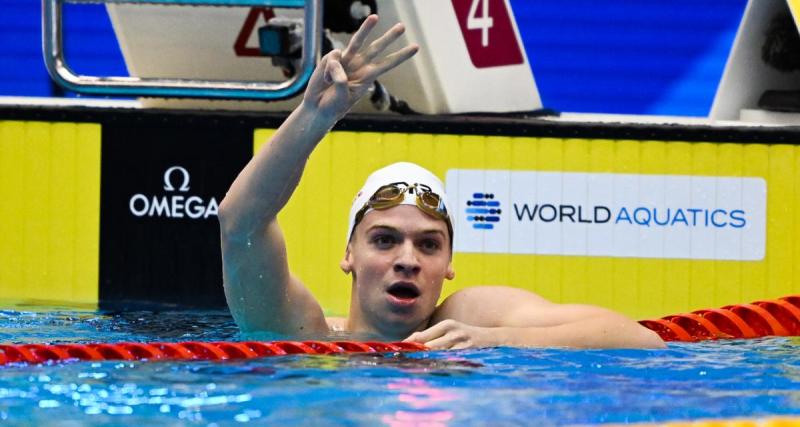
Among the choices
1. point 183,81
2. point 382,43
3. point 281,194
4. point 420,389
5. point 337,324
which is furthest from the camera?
point 183,81

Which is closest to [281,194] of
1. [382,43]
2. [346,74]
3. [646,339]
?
[346,74]

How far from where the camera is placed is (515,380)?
139 inches

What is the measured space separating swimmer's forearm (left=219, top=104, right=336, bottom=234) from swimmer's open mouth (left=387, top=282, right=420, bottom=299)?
0.39 m

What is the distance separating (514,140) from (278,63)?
0.96 meters

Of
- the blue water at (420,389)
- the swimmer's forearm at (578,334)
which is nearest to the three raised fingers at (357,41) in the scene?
the blue water at (420,389)

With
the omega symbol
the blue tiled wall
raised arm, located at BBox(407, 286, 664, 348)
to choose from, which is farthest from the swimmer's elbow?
the blue tiled wall

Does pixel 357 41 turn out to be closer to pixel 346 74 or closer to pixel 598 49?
pixel 346 74

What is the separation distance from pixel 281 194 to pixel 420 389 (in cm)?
62

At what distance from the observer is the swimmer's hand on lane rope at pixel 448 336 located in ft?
12.2

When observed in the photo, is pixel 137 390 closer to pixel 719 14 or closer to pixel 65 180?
pixel 65 180

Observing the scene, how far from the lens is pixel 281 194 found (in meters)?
3.62

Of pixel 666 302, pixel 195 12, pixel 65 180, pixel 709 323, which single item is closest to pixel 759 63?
pixel 666 302

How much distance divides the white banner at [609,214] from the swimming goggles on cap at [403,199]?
5.77ft

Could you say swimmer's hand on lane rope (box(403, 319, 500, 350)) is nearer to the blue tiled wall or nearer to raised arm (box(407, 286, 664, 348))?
raised arm (box(407, 286, 664, 348))
